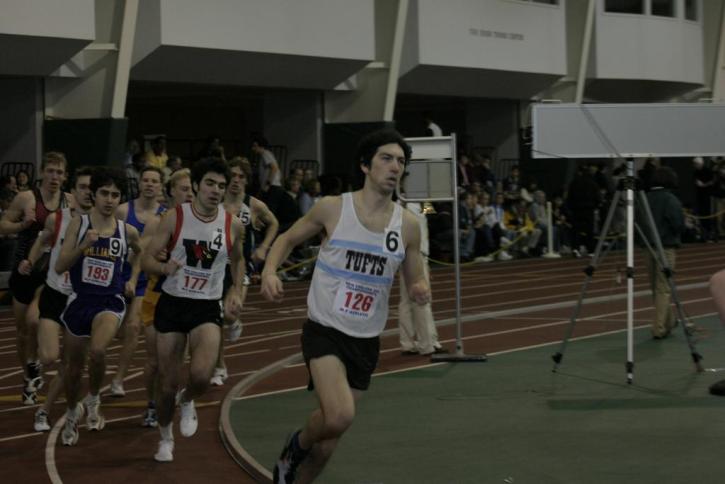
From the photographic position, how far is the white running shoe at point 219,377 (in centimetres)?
1245

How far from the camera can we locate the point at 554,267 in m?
27.7

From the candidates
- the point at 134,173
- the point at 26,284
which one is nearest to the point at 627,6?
the point at 134,173

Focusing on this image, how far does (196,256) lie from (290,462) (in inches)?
90.9

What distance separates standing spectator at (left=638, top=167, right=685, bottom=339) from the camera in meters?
15.2

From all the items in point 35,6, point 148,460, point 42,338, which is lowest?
point 148,460

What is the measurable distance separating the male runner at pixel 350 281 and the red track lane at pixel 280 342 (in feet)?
4.63

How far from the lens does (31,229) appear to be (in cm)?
1143

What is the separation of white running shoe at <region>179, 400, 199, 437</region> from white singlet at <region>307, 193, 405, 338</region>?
7.40 feet

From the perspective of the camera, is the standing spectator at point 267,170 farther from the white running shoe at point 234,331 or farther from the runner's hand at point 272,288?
the runner's hand at point 272,288

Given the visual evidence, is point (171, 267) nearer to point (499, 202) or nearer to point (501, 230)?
point (501, 230)

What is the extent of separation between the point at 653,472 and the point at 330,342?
237 cm

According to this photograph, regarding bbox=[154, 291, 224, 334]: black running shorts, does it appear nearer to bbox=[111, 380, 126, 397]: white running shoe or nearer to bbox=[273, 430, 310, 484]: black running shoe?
bbox=[273, 430, 310, 484]: black running shoe

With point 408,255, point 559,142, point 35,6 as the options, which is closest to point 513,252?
point 35,6

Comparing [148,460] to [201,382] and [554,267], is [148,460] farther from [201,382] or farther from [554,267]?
[554,267]
